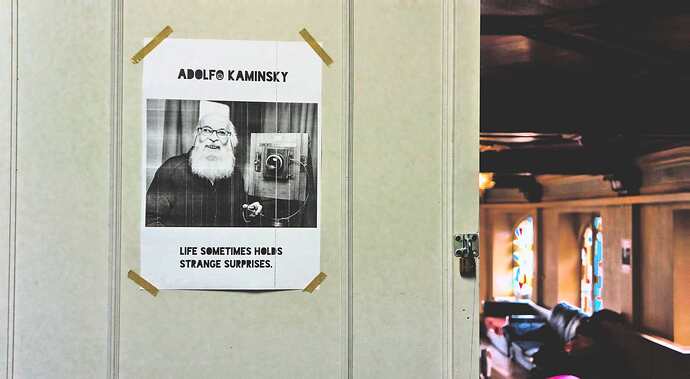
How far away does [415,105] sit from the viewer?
1.05 m

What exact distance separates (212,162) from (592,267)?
9.43 meters

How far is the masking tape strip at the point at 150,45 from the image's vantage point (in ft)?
3.34

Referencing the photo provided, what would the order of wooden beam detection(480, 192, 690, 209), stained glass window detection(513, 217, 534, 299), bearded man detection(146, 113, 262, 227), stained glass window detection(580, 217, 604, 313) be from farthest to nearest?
stained glass window detection(513, 217, 534, 299)
stained glass window detection(580, 217, 604, 313)
wooden beam detection(480, 192, 690, 209)
bearded man detection(146, 113, 262, 227)

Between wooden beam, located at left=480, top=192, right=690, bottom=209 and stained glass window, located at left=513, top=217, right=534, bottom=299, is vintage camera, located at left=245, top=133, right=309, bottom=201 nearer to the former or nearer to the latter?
wooden beam, located at left=480, top=192, right=690, bottom=209

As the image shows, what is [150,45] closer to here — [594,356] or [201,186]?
[201,186]

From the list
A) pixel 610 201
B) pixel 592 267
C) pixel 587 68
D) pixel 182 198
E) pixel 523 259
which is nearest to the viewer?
pixel 182 198

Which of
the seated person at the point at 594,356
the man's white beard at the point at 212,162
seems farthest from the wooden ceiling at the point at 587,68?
the seated person at the point at 594,356

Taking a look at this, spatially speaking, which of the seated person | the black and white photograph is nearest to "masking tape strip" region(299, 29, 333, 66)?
the black and white photograph

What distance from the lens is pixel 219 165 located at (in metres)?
1.01

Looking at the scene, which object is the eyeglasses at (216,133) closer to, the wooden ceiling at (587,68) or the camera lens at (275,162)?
the camera lens at (275,162)

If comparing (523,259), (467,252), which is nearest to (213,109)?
(467,252)

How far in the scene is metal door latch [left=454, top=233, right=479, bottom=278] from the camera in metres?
1.04

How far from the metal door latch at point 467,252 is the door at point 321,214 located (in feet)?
0.05

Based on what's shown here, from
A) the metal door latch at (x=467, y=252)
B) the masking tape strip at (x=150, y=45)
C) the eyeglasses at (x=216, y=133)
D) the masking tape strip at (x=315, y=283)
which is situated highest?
the masking tape strip at (x=150, y=45)
